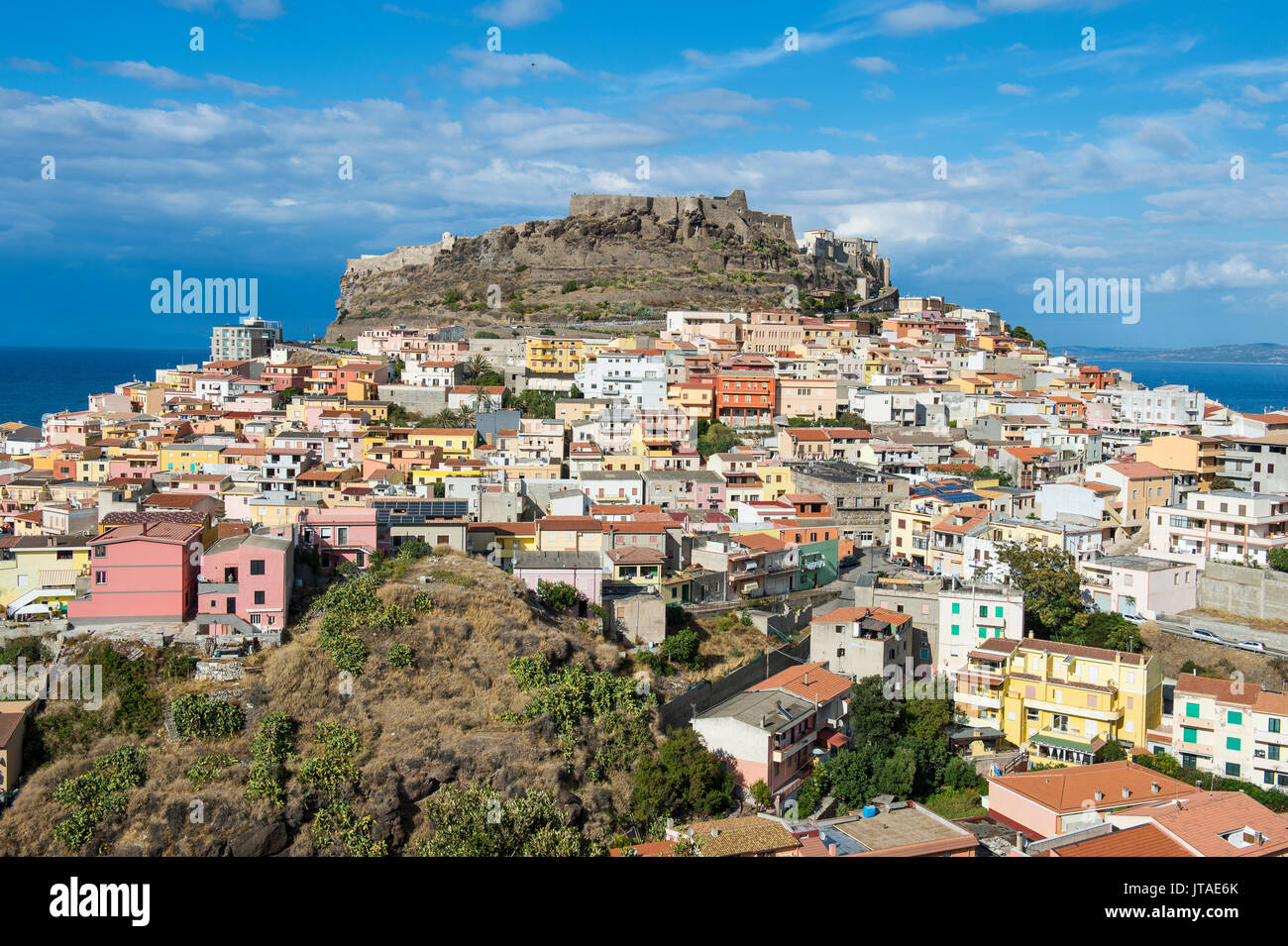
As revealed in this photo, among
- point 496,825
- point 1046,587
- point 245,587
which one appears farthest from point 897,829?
point 245,587

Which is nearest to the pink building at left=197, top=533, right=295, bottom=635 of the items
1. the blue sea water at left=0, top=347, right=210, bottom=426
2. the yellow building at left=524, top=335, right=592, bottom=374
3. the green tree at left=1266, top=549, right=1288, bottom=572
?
the green tree at left=1266, top=549, right=1288, bottom=572

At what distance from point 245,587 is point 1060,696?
37.9ft

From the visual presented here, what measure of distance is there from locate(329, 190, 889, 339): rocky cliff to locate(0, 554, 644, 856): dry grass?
30111mm

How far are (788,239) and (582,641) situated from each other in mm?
42503

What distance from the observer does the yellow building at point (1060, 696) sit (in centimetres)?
1437

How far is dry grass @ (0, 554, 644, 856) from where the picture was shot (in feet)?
38.1

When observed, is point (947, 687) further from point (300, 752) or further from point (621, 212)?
point (621, 212)

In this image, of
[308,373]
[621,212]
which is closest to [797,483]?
[308,373]

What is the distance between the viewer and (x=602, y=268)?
48.9m

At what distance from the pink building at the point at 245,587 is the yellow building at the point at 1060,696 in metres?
9.98

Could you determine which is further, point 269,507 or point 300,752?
point 269,507

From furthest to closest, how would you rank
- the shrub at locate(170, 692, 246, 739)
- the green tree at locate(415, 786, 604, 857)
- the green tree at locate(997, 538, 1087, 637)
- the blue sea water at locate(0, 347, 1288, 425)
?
the blue sea water at locate(0, 347, 1288, 425)
the green tree at locate(997, 538, 1087, 637)
the shrub at locate(170, 692, 246, 739)
the green tree at locate(415, 786, 604, 857)

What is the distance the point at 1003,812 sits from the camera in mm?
12359

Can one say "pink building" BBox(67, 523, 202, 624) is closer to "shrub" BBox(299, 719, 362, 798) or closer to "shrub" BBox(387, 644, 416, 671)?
"shrub" BBox(387, 644, 416, 671)
